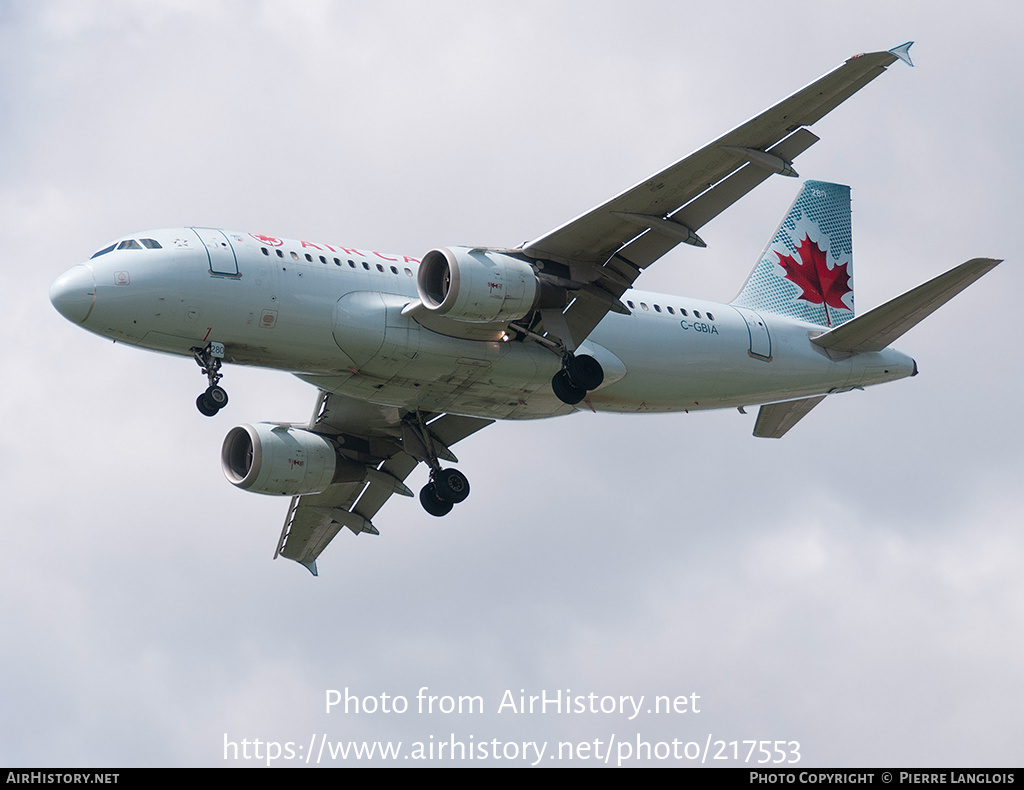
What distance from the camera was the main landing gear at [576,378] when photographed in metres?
33.5

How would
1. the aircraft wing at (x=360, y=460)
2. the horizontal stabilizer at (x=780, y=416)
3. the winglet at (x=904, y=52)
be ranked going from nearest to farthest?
the winglet at (x=904, y=52)
the aircraft wing at (x=360, y=460)
the horizontal stabilizer at (x=780, y=416)

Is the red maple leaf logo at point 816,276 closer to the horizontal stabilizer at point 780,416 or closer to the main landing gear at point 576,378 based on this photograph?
the horizontal stabilizer at point 780,416

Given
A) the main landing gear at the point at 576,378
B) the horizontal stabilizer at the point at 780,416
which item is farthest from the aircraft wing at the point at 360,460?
the horizontal stabilizer at the point at 780,416

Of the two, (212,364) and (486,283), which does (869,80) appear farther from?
(212,364)

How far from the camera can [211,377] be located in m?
31.2

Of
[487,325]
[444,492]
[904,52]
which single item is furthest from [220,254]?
[904,52]

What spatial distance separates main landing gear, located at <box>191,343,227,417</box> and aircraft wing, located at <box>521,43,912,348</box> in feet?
22.4

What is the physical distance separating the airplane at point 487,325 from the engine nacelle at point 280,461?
0.05 m

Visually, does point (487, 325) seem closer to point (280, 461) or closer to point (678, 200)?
point (678, 200)

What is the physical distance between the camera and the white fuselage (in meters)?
30.6

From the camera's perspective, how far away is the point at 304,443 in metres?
38.4

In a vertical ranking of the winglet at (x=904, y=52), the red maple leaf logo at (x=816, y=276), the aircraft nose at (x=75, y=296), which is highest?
the winglet at (x=904, y=52)

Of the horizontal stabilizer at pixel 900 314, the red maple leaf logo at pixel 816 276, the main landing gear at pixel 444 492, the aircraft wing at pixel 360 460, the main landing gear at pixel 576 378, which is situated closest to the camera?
the main landing gear at pixel 576 378
